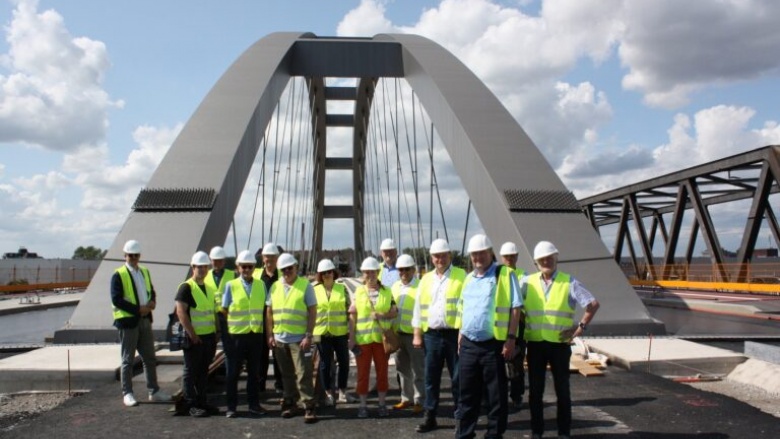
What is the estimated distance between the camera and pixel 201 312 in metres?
6.02

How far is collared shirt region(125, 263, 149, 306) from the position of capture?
635 cm

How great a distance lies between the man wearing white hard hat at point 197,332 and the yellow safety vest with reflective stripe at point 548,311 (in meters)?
2.96

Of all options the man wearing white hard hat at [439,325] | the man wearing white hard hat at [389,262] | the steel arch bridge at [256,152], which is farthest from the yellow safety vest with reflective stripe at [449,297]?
the steel arch bridge at [256,152]

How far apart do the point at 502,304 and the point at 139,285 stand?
3.69m

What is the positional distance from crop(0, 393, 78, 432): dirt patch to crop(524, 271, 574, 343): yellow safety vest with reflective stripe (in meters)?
4.36

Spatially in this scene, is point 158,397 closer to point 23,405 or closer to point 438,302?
point 23,405

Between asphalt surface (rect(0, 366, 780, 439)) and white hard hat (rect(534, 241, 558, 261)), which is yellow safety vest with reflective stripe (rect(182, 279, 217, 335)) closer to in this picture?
asphalt surface (rect(0, 366, 780, 439))

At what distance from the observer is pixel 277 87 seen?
620 inches

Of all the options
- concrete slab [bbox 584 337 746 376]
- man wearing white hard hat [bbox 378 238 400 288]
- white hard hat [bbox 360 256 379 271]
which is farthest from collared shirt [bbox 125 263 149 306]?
concrete slab [bbox 584 337 746 376]

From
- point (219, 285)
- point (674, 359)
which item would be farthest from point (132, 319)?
point (674, 359)

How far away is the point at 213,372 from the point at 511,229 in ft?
20.2

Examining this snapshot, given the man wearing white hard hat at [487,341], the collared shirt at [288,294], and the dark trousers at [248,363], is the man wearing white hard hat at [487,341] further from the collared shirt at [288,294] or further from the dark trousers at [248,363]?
the dark trousers at [248,363]

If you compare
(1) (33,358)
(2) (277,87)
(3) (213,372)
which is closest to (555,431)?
(3) (213,372)

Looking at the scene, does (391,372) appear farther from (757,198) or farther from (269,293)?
(757,198)
